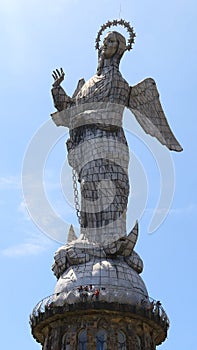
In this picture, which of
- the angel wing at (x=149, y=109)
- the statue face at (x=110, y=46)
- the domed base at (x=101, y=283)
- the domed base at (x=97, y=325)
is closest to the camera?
the domed base at (x=97, y=325)

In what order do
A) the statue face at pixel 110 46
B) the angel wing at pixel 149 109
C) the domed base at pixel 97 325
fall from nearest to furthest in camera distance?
1. the domed base at pixel 97 325
2. the angel wing at pixel 149 109
3. the statue face at pixel 110 46

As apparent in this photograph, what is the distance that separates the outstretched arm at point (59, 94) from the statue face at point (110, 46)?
292 centimetres

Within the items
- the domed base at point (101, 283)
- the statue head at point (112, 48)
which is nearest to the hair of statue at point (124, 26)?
the statue head at point (112, 48)

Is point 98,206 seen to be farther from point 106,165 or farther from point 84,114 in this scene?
point 84,114

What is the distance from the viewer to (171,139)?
34.7m

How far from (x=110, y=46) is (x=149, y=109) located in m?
4.52

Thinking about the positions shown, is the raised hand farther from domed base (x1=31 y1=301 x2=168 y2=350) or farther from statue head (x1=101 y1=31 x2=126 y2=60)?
domed base (x1=31 y1=301 x2=168 y2=350)

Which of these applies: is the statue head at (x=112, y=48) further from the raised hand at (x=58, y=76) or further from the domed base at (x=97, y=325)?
the domed base at (x=97, y=325)

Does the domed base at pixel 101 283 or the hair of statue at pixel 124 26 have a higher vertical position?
the hair of statue at pixel 124 26

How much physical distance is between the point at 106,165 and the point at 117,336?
30.6ft

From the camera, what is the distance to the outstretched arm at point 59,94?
3581 centimetres

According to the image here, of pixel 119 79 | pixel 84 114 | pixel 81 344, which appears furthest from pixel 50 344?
pixel 119 79

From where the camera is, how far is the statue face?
3612cm

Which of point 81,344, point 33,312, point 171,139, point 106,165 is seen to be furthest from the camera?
point 171,139
